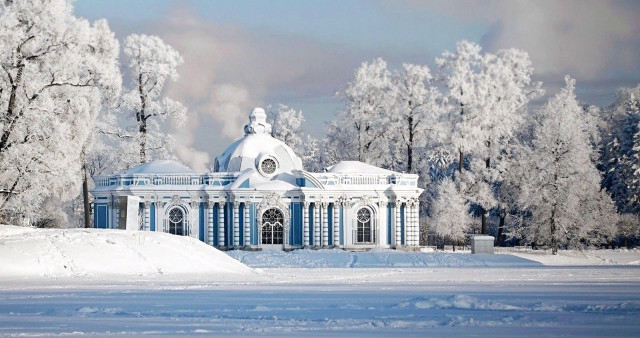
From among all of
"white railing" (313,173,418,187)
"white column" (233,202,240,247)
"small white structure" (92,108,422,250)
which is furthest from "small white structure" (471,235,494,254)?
"white column" (233,202,240,247)

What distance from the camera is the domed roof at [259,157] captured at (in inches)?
1876

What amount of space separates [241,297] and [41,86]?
617 inches

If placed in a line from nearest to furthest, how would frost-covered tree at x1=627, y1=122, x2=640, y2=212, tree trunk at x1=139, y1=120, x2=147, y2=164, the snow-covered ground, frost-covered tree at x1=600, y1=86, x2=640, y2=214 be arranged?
the snow-covered ground
tree trunk at x1=139, y1=120, x2=147, y2=164
frost-covered tree at x1=627, y1=122, x2=640, y2=212
frost-covered tree at x1=600, y1=86, x2=640, y2=214

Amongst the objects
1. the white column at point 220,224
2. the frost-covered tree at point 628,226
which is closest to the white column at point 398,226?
the white column at point 220,224

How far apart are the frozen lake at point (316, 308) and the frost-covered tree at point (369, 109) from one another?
110 feet

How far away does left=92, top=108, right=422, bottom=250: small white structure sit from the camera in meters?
46.2

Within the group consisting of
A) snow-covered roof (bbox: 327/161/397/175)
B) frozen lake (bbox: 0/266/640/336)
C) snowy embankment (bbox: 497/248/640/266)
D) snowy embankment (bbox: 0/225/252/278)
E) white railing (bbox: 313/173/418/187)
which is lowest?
snowy embankment (bbox: 497/248/640/266)

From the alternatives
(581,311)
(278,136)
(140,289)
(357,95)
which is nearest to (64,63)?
(140,289)

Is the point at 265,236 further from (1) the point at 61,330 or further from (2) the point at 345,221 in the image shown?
(1) the point at 61,330

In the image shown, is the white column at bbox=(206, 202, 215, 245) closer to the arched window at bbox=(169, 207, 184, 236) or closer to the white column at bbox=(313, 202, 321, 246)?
the arched window at bbox=(169, 207, 184, 236)

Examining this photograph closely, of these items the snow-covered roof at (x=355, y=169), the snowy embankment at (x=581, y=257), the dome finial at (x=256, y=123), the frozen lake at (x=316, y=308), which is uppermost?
the dome finial at (x=256, y=123)

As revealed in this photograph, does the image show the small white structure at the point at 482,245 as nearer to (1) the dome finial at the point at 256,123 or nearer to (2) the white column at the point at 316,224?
(2) the white column at the point at 316,224

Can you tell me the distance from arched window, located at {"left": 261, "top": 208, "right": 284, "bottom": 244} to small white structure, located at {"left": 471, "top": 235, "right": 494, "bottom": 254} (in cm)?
1011

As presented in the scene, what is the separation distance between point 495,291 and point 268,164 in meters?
29.2
